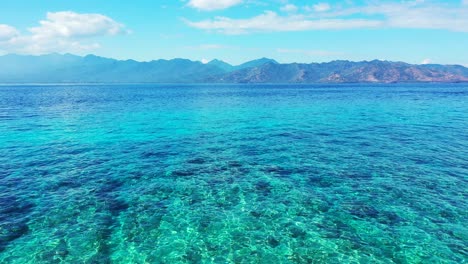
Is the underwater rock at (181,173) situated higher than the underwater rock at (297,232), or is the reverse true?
the underwater rock at (181,173)

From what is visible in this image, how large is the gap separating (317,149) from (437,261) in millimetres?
23658

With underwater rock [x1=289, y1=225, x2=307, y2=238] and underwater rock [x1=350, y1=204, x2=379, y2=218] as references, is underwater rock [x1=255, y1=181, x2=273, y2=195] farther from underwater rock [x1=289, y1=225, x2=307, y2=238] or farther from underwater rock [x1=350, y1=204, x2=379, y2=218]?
underwater rock [x1=350, y1=204, x2=379, y2=218]

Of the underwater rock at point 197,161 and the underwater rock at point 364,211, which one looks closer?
the underwater rock at point 364,211

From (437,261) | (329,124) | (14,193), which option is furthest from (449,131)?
(14,193)

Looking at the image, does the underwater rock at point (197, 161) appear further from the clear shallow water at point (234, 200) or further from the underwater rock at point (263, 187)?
the underwater rock at point (263, 187)

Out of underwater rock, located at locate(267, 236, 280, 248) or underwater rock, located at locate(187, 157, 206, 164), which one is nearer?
underwater rock, located at locate(267, 236, 280, 248)

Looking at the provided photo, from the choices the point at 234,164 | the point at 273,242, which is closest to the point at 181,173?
the point at 234,164

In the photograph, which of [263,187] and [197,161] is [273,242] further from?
[197,161]

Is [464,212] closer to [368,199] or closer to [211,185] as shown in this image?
[368,199]

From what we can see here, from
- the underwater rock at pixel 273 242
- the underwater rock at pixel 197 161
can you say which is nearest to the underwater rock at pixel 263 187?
the underwater rock at pixel 273 242

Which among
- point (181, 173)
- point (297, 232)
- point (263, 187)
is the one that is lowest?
point (297, 232)

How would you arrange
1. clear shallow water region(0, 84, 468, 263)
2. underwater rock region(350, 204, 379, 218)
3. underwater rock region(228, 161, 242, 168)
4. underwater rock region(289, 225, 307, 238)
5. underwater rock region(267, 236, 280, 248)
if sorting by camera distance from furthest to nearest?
underwater rock region(228, 161, 242, 168)
underwater rock region(350, 204, 379, 218)
underwater rock region(289, 225, 307, 238)
underwater rock region(267, 236, 280, 248)
clear shallow water region(0, 84, 468, 263)

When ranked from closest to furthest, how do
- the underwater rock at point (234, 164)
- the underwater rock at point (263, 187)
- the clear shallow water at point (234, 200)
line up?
1. the clear shallow water at point (234, 200)
2. the underwater rock at point (263, 187)
3. the underwater rock at point (234, 164)

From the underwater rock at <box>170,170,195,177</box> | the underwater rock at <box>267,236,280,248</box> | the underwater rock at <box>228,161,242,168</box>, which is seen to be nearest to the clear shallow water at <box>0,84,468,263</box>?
the underwater rock at <box>170,170,195,177</box>
